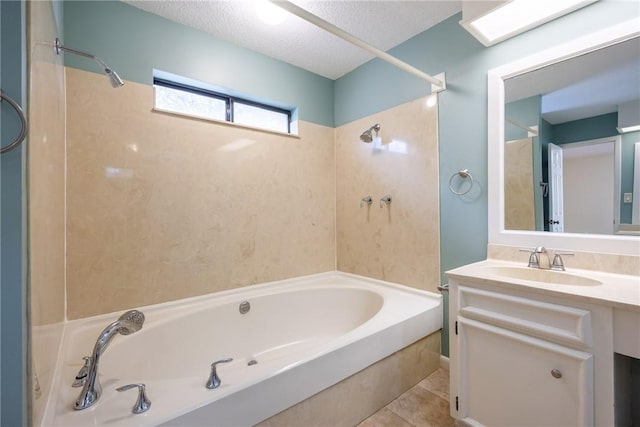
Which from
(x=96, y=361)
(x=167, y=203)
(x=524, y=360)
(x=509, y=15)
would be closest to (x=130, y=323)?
(x=96, y=361)

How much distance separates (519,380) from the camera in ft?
3.76

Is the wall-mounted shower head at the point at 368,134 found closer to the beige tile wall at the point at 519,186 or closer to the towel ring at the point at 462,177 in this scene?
the towel ring at the point at 462,177

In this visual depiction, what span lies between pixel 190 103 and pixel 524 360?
2543mm

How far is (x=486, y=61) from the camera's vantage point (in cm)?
172

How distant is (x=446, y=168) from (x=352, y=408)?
1592 mm

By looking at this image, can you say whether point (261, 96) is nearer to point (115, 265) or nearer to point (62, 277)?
point (115, 265)

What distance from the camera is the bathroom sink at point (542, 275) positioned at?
125 centimetres

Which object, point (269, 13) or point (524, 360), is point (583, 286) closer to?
point (524, 360)

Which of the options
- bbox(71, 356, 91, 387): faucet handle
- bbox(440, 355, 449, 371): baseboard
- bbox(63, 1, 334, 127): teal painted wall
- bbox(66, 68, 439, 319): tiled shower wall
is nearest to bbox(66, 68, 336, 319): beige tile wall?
bbox(66, 68, 439, 319): tiled shower wall

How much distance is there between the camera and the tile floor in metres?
1.45

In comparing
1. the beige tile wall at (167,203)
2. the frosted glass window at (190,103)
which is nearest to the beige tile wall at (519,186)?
the beige tile wall at (167,203)

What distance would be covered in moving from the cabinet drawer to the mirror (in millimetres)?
555

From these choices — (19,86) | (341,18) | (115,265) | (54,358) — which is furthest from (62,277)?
(341,18)

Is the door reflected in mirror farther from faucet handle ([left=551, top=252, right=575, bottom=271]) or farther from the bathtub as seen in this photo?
the bathtub
